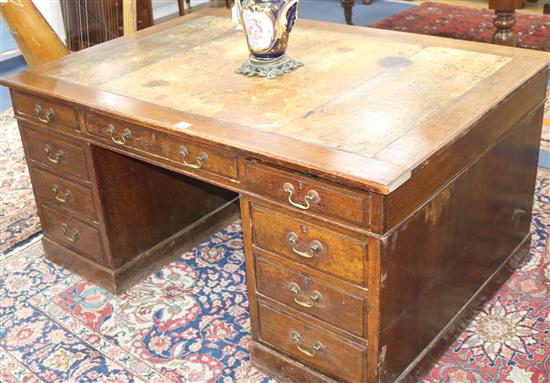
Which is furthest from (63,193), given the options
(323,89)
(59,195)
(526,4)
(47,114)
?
(526,4)

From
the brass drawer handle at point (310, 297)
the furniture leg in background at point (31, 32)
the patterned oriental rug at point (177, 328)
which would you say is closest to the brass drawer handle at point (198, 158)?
the brass drawer handle at point (310, 297)

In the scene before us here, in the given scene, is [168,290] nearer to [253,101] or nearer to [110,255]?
[110,255]

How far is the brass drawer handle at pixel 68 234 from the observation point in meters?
2.94

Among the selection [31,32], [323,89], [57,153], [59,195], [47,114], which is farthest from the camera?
[31,32]

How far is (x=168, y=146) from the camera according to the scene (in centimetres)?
230

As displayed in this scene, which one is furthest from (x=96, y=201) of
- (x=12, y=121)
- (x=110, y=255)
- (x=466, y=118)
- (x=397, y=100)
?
(x=12, y=121)

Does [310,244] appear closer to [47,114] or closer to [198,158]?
[198,158]

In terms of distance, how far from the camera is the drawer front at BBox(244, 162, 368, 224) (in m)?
1.88

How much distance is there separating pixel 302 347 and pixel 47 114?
51.0 inches

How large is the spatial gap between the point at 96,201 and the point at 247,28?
0.89 m

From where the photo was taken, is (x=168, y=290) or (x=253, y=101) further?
(x=168, y=290)

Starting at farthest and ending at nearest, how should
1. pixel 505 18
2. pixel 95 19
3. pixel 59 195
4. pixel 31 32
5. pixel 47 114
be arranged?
pixel 95 19, pixel 505 18, pixel 31 32, pixel 59 195, pixel 47 114

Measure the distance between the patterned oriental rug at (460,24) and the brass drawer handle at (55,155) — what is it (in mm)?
3798

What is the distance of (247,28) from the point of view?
2.49 metres
